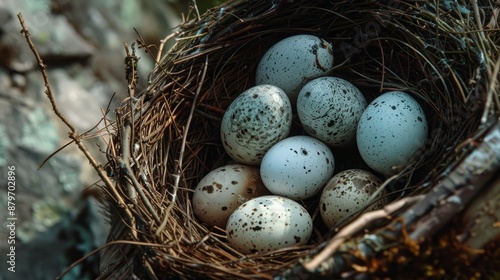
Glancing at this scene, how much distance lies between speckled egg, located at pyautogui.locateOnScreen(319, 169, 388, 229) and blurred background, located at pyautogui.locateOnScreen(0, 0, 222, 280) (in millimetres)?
1275

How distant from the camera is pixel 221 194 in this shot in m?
1.93

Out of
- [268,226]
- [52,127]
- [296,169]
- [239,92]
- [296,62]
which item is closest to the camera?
[268,226]

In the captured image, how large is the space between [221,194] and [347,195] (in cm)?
36

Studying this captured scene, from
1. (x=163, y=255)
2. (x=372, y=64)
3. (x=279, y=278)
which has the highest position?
(x=372, y=64)

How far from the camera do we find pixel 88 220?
9.90 feet

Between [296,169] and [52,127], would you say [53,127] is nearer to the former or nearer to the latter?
[52,127]

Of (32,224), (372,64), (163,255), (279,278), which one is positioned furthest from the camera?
(32,224)

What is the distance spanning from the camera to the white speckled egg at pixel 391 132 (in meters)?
1.79

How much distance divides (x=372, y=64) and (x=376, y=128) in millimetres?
348

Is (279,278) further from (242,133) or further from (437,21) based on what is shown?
(437,21)

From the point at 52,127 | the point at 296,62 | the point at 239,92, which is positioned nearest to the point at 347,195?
the point at 296,62

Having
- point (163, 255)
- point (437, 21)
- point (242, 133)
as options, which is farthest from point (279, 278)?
point (437, 21)

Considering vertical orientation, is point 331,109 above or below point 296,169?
above

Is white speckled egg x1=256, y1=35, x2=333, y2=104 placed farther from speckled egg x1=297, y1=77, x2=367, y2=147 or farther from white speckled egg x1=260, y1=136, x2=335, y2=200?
white speckled egg x1=260, y1=136, x2=335, y2=200
